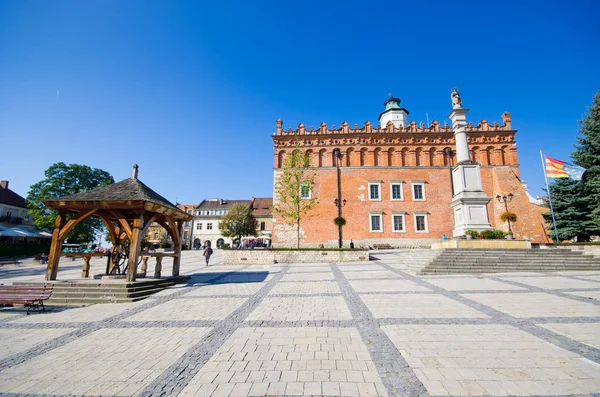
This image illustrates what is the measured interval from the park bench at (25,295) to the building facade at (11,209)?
39.2 m

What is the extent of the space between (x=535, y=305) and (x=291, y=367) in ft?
20.3

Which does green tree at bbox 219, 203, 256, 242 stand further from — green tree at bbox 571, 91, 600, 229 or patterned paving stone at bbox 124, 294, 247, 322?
green tree at bbox 571, 91, 600, 229

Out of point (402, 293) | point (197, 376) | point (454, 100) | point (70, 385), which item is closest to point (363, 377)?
point (197, 376)

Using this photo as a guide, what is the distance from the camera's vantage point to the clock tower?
41.2 metres

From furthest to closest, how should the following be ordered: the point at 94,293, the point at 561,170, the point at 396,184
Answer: the point at 396,184 → the point at 561,170 → the point at 94,293

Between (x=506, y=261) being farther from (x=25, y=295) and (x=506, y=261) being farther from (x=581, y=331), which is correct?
(x=25, y=295)

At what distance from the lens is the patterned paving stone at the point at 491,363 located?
280 cm

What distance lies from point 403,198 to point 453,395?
29.0 meters

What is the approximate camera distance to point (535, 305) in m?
6.10

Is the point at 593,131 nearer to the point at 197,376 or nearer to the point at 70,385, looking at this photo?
the point at 197,376

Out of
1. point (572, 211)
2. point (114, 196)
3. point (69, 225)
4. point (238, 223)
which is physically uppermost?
point (238, 223)

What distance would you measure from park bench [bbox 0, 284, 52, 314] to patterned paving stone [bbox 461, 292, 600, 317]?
11350mm

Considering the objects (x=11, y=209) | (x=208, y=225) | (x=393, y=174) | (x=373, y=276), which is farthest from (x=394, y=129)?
(x=11, y=209)

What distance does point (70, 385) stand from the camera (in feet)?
10.2
